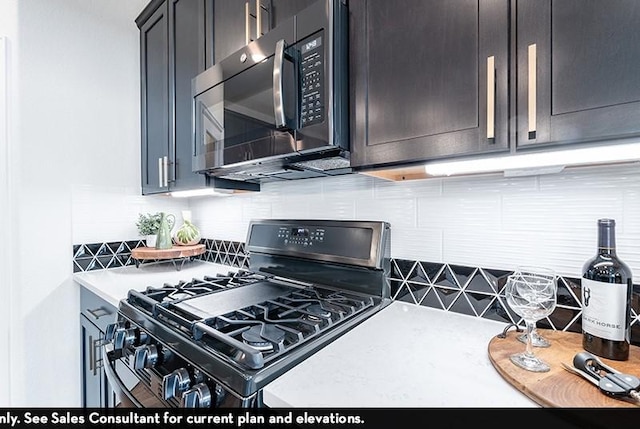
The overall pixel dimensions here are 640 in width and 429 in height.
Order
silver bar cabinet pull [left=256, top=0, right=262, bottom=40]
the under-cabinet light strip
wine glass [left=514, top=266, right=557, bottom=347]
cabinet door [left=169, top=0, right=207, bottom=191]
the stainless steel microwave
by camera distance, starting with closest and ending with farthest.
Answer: the under-cabinet light strip → wine glass [left=514, top=266, right=557, bottom=347] → the stainless steel microwave → silver bar cabinet pull [left=256, top=0, right=262, bottom=40] → cabinet door [left=169, top=0, right=207, bottom=191]

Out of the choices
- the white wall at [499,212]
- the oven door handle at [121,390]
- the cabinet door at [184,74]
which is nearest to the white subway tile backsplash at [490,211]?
the white wall at [499,212]

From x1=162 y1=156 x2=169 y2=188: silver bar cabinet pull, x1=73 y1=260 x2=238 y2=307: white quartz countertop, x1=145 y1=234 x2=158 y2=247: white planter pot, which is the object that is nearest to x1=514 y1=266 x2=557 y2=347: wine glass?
x1=73 y1=260 x2=238 y2=307: white quartz countertop

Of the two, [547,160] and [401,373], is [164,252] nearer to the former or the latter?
[401,373]

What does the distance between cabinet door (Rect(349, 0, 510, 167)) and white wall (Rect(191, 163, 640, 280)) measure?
326 mm

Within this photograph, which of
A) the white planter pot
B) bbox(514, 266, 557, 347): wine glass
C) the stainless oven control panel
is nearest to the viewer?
bbox(514, 266, 557, 347): wine glass

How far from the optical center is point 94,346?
1.46 metres

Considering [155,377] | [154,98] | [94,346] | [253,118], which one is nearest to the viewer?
[155,377]

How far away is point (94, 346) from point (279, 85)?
5.07 feet

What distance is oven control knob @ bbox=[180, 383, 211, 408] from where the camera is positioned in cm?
63

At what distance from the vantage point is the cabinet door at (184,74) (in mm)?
1398

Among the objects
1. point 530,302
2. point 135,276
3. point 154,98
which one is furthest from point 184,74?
point 530,302

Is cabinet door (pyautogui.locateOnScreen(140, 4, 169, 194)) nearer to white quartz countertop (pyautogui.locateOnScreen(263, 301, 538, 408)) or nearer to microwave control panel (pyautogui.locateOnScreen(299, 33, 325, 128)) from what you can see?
microwave control panel (pyautogui.locateOnScreen(299, 33, 325, 128))

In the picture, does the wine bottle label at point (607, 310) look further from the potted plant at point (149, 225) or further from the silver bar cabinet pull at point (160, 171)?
the potted plant at point (149, 225)

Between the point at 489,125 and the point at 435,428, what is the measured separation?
0.59 m
